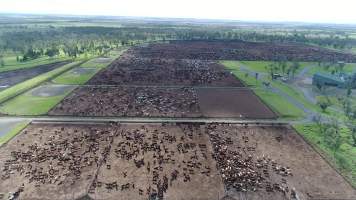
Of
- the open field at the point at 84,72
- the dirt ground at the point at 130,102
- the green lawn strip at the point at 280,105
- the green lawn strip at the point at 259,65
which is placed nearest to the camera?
the dirt ground at the point at 130,102

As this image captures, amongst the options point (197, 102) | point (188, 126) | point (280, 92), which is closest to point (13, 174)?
point (188, 126)

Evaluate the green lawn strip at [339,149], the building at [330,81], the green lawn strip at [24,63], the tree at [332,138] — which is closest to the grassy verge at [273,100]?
the green lawn strip at [339,149]

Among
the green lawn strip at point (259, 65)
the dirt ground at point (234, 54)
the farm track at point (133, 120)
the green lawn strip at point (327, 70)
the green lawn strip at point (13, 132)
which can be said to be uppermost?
the dirt ground at point (234, 54)

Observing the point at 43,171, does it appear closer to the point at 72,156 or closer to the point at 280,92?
the point at 72,156

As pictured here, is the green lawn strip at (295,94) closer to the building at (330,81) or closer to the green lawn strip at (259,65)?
the building at (330,81)

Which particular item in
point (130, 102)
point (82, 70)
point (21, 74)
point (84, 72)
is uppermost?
point (82, 70)

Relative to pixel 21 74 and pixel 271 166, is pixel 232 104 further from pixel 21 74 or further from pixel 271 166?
pixel 21 74

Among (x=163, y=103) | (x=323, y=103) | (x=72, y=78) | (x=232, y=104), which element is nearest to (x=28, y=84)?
(x=72, y=78)
